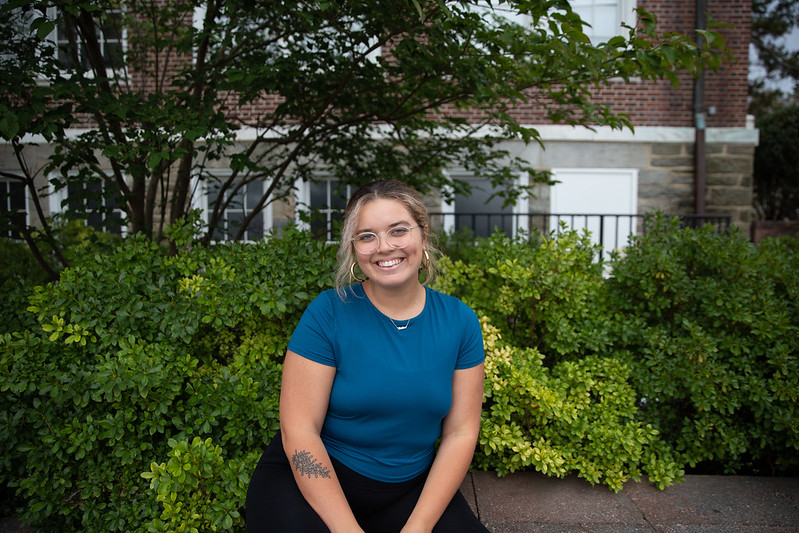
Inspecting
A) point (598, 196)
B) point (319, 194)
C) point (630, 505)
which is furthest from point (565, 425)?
point (319, 194)

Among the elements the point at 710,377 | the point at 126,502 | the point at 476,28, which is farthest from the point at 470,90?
the point at 126,502

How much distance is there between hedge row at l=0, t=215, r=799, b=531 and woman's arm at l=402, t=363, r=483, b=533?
2.27 ft

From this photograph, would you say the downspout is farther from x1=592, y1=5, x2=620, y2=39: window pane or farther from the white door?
x1=592, y1=5, x2=620, y2=39: window pane

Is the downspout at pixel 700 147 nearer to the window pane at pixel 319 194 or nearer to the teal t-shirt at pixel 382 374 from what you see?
the window pane at pixel 319 194

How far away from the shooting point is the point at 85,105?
2.62m

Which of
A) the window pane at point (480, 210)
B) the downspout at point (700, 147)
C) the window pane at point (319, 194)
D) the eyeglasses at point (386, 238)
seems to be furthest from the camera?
the window pane at point (319, 194)

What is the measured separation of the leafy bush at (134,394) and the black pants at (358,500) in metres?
0.38

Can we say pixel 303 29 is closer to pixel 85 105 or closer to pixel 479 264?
pixel 85 105

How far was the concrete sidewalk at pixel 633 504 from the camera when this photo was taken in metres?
2.27

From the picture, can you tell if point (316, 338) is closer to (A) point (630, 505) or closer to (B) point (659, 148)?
(A) point (630, 505)

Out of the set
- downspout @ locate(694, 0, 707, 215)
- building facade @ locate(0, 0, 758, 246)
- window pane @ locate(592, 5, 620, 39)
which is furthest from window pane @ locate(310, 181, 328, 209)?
downspout @ locate(694, 0, 707, 215)

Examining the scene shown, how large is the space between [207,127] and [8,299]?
1.47 meters

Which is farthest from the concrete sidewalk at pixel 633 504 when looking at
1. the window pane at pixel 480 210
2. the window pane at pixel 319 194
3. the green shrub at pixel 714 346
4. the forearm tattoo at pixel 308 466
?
the window pane at pixel 319 194

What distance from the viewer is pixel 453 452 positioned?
5.78ft
